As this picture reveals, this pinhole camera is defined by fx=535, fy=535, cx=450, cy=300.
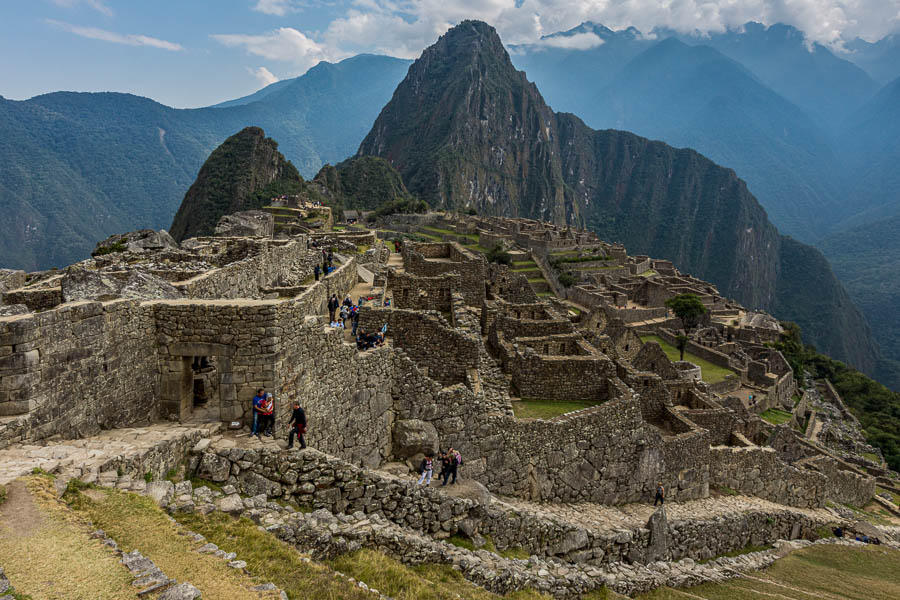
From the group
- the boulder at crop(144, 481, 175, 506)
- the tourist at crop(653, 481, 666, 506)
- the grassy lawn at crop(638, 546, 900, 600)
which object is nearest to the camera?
the boulder at crop(144, 481, 175, 506)

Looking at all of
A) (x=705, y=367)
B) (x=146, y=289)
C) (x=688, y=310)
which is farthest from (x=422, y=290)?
(x=688, y=310)

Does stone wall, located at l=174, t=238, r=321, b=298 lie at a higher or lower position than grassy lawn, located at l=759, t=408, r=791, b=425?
higher

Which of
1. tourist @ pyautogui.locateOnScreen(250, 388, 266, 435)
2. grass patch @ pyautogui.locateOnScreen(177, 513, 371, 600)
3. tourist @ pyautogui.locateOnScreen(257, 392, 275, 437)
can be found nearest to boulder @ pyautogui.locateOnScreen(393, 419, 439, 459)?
tourist @ pyautogui.locateOnScreen(257, 392, 275, 437)

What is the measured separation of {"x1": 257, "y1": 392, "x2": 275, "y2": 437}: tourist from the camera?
7609mm

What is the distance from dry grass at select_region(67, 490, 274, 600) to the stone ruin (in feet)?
5.11

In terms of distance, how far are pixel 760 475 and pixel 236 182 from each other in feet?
394

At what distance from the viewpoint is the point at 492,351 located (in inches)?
667

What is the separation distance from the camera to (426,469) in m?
10.4

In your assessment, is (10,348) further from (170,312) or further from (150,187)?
(150,187)

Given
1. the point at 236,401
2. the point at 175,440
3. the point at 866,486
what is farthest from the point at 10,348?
the point at 866,486

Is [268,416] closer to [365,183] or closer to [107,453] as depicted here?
[107,453]

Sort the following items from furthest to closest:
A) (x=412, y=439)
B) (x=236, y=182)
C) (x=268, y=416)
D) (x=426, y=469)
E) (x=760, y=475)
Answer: (x=236, y=182)
(x=760, y=475)
(x=412, y=439)
(x=426, y=469)
(x=268, y=416)

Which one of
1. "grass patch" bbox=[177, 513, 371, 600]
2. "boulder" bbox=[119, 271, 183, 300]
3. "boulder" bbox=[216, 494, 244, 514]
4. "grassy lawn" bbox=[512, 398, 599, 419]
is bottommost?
"grassy lawn" bbox=[512, 398, 599, 419]

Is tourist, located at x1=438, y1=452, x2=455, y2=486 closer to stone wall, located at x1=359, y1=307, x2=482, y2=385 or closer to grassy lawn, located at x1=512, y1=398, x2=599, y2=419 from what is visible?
stone wall, located at x1=359, y1=307, x2=482, y2=385
